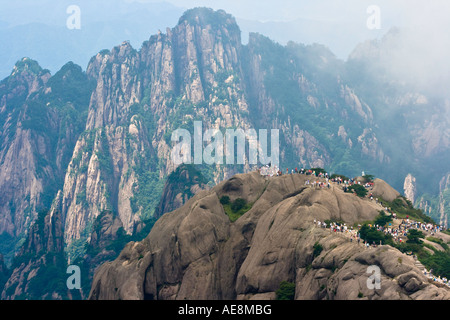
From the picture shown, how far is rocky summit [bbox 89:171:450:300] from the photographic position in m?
107

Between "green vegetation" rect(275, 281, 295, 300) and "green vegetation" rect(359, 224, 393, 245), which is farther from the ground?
"green vegetation" rect(359, 224, 393, 245)

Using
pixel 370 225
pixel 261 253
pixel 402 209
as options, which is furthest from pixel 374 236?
pixel 402 209

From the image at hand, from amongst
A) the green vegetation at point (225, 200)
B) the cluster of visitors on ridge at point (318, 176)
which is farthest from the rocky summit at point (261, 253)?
the cluster of visitors on ridge at point (318, 176)

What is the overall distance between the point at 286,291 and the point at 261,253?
46.2 feet

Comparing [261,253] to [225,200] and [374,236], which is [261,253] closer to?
[374,236]

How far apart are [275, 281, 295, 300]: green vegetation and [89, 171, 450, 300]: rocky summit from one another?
1.46 m

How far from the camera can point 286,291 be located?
121625mm

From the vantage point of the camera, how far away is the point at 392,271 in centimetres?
10156

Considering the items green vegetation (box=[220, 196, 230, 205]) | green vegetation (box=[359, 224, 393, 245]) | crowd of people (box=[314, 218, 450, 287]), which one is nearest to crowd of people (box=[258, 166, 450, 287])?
crowd of people (box=[314, 218, 450, 287])

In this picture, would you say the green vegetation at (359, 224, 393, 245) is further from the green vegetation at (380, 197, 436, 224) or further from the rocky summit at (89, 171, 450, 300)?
the green vegetation at (380, 197, 436, 224)

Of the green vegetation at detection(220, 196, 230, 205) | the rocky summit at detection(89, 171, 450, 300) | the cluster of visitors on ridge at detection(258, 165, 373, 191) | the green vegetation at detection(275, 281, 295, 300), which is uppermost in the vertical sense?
the cluster of visitors on ridge at detection(258, 165, 373, 191)

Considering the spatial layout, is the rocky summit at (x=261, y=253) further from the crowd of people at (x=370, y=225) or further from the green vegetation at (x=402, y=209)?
the green vegetation at (x=402, y=209)

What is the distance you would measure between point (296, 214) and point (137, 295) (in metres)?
45.2
